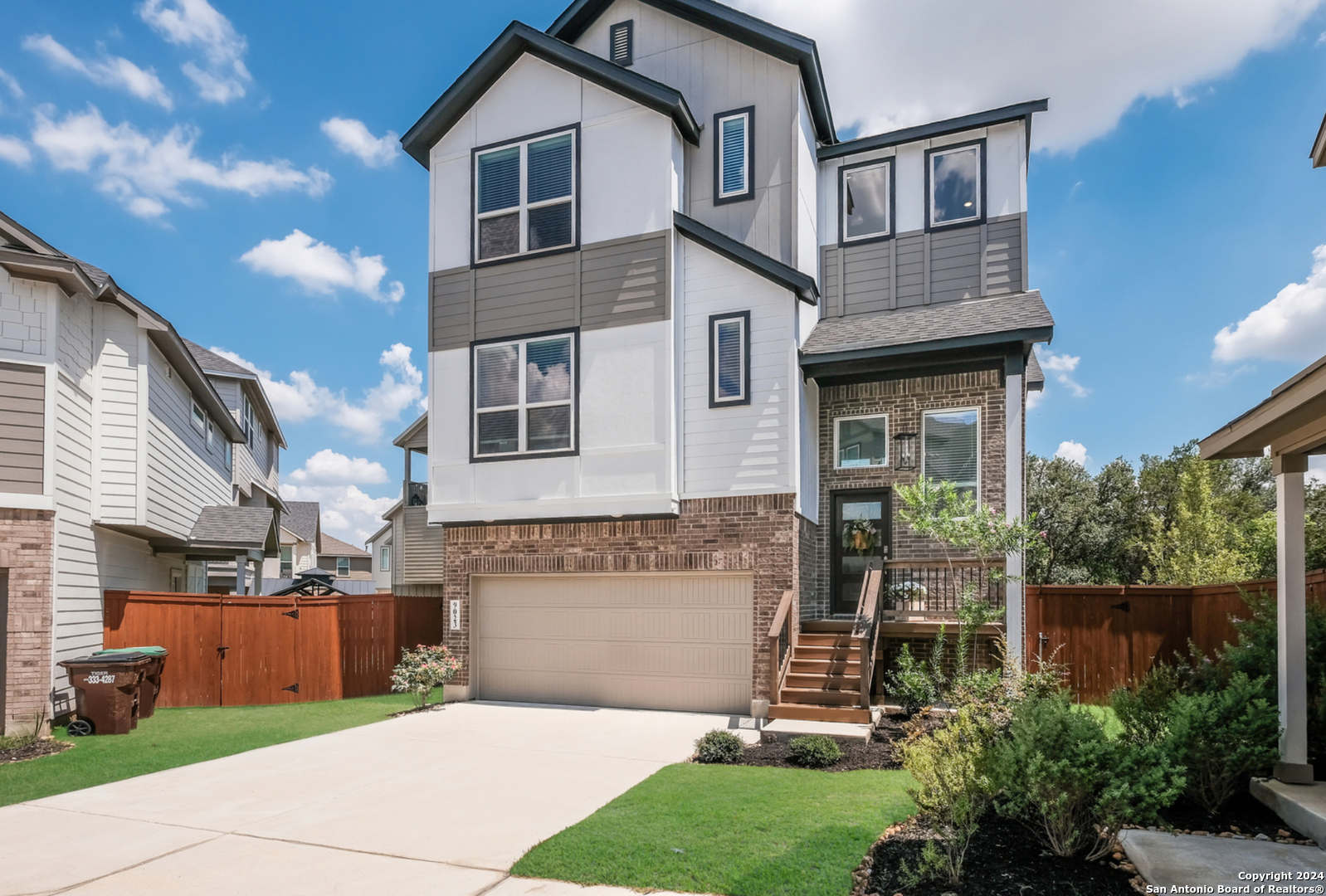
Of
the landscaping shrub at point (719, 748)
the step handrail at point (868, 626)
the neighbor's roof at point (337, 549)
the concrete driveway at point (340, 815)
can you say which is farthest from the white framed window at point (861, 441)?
the neighbor's roof at point (337, 549)

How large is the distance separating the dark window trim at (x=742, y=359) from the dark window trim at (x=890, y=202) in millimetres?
3011

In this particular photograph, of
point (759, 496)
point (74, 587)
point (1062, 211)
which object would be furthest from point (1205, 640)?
point (74, 587)

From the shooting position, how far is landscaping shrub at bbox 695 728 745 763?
335 inches

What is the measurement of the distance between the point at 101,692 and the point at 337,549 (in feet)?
159

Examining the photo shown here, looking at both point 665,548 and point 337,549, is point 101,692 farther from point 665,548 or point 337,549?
point 337,549

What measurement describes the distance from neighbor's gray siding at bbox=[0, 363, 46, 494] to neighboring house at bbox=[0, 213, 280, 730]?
0.04 ft

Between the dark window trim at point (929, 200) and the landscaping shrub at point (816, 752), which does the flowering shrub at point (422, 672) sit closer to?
the landscaping shrub at point (816, 752)

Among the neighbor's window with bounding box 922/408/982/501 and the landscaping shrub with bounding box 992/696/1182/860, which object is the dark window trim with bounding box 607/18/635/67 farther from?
the landscaping shrub with bounding box 992/696/1182/860

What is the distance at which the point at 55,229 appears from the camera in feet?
41.7

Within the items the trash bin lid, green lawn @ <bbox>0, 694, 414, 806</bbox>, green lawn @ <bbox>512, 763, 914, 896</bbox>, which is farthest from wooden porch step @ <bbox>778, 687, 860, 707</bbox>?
the trash bin lid

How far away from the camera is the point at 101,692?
10.7 metres

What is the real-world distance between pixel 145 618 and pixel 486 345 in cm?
668

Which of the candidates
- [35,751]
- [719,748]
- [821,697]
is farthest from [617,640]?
[35,751]

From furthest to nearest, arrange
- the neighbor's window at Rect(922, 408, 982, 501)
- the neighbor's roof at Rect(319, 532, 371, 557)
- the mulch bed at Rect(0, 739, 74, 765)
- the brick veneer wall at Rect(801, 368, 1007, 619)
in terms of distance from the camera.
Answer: the neighbor's roof at Rect(319, 532, 371, 557), the neighbor's window at Rect(922, 408, 982, 501), the brick veneer wall at Rect(801, 368, 1007, 619), the mulch bed at Rect(0, 739, 74, 765)
